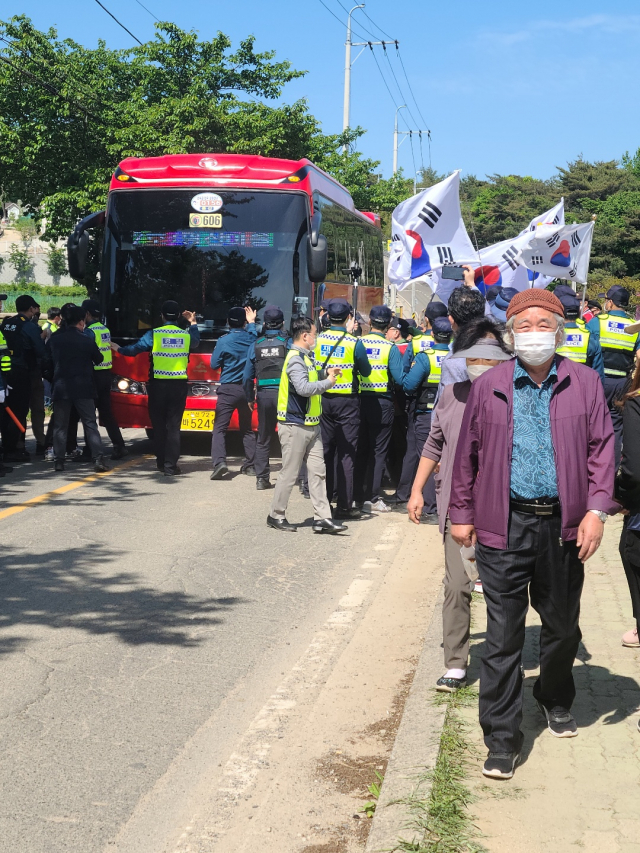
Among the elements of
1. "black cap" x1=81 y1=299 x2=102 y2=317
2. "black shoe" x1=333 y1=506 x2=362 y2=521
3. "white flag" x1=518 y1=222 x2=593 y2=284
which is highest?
"white flag" x1=518 y1=222 x2=593 y2=284

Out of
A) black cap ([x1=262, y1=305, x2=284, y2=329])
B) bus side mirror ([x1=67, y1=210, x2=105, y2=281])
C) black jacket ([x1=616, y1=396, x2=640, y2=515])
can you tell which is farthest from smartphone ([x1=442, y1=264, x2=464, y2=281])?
black jacket ([x1=616, y1=396, x2=640, y2=515])

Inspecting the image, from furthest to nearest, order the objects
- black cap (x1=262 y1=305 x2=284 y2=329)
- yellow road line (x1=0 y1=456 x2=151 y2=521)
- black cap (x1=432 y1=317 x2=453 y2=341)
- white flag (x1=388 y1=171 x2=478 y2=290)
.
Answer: white flag (x1=388 y1=171 x2=478 y2=290) < black cap (x1=262 y1=305 x2=284 y2=329) < yellow road line (x1=0 y1=456 x2=151 y2=521) < black cap (x1=432 y1=317 x2=453 y2=341)

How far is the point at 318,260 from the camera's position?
1236 cm

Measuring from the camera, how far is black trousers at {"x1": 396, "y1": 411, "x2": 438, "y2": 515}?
32.5ft

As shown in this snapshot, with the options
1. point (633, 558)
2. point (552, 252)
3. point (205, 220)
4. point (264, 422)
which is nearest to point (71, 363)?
point (264, 422)

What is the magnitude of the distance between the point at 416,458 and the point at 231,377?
2.75 metres

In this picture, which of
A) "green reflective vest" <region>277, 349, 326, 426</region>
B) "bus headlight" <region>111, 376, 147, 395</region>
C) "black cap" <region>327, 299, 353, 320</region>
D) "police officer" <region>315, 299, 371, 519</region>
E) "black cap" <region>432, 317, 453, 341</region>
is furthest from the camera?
"bus headlight" <region>111, 376, 147, 395</region>

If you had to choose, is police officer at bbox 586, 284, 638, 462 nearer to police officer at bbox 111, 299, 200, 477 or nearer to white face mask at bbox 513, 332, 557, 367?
police officer at bbox 111, 299, 200, 477

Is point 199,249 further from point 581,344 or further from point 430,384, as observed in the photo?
point 581,344

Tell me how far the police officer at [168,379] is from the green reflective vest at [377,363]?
267 centimetres

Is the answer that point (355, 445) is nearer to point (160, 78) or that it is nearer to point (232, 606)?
point (232, 606)

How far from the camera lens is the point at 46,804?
13.2 feet

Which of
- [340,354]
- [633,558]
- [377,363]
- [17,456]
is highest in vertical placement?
[340,354]

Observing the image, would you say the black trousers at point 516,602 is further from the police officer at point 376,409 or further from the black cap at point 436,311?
the police officer at point 376,409
